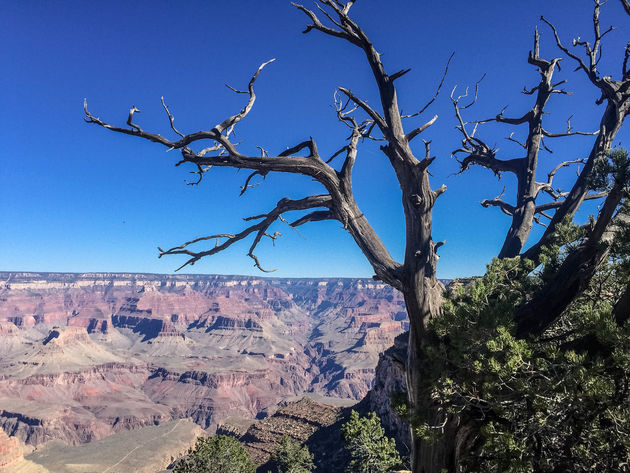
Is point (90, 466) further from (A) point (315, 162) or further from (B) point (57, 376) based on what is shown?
(B) point (57, 376)

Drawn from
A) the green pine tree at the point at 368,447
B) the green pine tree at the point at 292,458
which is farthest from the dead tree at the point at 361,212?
the green pine tree at the point at 292,458

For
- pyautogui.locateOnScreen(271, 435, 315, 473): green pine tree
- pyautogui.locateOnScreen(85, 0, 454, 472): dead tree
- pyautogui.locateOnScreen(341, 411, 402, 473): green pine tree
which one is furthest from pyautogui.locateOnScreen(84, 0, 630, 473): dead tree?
pyautogui.locateOnScreen(271, 435, 315, 473): green pine tree

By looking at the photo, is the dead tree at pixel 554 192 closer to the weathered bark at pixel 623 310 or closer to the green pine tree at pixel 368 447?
the weathered bark at pixel 623 310

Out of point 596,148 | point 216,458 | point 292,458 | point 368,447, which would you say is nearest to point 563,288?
point 596,148

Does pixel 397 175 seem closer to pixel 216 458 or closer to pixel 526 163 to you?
pixel 526 163

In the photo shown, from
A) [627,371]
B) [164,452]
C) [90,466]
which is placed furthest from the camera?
[164,452]

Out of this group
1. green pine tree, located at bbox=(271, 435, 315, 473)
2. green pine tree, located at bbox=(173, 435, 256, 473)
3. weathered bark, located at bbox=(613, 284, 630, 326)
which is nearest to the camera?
weathered bark, located at bbox=(613, 284, 630, 326)

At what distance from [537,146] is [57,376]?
202 meters

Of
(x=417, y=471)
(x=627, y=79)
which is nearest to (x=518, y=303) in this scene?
(x=417, y=471)

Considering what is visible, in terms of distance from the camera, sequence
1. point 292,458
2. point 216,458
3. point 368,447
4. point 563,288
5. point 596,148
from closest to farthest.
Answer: point 563,288 → point 596,148 → point 368,447 → point 216,458 → point 292,458

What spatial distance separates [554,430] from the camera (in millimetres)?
3932

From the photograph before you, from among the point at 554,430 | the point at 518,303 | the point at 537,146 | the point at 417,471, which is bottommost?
the point at 417,471

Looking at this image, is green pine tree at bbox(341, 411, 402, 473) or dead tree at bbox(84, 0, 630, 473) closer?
dead tree at bbox(84, 0, 630, 473)

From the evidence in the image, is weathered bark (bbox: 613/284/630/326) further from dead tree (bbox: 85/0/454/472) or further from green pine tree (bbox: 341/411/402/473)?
green pine tree (bbox: 341/411/402/473)
